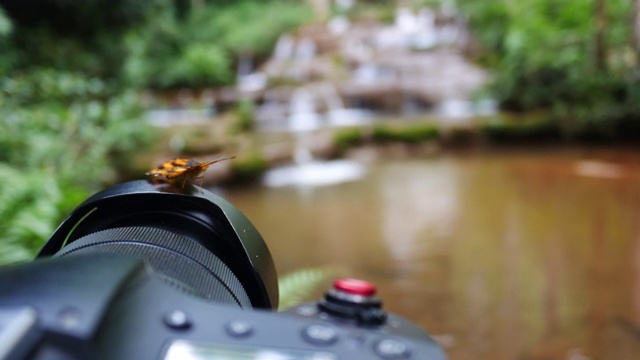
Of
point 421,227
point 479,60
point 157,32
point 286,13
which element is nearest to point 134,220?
point 421,227

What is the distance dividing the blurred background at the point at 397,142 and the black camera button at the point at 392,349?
790mm

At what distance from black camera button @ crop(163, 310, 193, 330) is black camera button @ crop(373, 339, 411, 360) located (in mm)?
150

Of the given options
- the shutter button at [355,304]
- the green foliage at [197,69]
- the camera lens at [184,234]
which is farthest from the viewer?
the green foliage at [197,69]

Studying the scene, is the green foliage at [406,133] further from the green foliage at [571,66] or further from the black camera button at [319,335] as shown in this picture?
the black camera button at [319,335]

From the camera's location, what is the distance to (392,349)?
1.50ft

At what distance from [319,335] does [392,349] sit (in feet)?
0.19

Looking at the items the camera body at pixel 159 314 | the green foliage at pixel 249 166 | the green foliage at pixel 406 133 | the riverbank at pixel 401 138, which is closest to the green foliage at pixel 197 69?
the riverbank at pixel 401 138

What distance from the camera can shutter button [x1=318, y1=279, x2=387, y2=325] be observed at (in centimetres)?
51

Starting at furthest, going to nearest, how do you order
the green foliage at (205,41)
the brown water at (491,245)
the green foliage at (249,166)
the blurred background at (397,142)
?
the green foliage at (205,41) < the green foliage at (249,166) < the blurred background at (397,142) < the brown water at (491,245)

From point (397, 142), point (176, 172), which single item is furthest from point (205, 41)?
point (176, 172)

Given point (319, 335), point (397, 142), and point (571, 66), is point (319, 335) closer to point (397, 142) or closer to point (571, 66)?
point (397, 142)

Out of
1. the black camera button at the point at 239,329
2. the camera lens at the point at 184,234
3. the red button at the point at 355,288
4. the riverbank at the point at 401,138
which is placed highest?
the riverbank at the point at 401,138

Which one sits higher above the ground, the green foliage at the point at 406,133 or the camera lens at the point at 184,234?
the green foliage at the point at 406,133

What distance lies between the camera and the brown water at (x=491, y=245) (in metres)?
2.88
